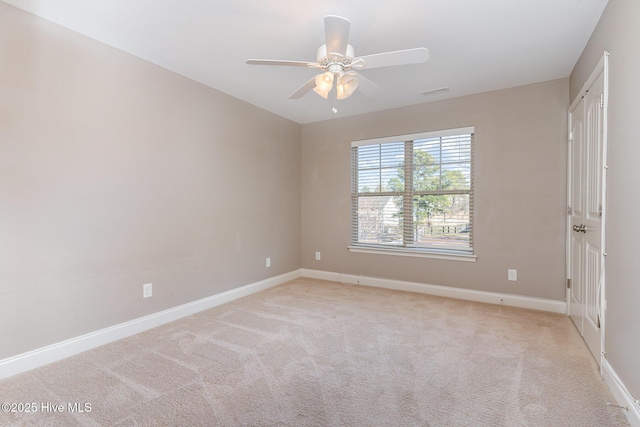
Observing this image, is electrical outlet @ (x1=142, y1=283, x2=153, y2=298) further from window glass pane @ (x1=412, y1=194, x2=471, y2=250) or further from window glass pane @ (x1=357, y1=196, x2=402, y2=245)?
window glass pane @ (x1=412, y1=194, x2=471, y2=250)

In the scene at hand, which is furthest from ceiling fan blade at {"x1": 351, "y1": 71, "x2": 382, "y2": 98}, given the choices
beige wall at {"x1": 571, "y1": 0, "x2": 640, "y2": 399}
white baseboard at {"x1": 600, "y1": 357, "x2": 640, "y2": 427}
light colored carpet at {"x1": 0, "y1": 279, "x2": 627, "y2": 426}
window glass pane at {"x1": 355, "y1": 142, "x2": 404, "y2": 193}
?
white baseboard at {"x1": 600, "y1": 357, "x2": 640, "y2": 427}

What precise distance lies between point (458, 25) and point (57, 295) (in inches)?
141

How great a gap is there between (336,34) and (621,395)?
8.47 ft

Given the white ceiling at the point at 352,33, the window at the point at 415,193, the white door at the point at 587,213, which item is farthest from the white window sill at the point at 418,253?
the white ceiling at the point at 352,33

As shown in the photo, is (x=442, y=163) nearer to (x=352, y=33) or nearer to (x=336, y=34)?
(x=352, y=33)

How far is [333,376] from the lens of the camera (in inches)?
80.7

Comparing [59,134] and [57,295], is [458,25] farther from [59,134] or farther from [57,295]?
[57,295]

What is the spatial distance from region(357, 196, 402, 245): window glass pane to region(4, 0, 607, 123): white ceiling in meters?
1.63

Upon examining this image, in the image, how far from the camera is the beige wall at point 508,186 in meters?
3.30

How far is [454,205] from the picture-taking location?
3.89m

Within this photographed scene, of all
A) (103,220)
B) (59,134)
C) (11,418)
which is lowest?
(11,418)

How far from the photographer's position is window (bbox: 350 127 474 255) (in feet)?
12.6

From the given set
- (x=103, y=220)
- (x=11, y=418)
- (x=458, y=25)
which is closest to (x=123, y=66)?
(x=103, y=220)

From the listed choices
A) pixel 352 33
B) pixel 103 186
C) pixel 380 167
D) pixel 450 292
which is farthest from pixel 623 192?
pixel 103 186
